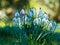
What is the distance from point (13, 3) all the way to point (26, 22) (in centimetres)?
686

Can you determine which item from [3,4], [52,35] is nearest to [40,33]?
[52,35]

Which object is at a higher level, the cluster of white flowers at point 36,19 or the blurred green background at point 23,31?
the cluster of white flowers at point 36,19

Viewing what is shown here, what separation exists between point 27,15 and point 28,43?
1.86 feet

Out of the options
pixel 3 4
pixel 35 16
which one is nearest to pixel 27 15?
pixel 35 16

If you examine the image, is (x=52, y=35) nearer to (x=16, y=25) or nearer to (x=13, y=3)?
(x=16, y=25)

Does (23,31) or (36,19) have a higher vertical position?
(36,19)

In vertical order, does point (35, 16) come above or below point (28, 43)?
above

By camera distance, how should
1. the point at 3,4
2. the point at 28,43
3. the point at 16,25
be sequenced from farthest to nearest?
Result: the point at 3,4
the point at 16,25
the point at 28,43

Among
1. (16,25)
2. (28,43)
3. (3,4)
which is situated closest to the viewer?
(28,43)

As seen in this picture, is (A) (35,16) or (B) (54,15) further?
(B) (54,15)

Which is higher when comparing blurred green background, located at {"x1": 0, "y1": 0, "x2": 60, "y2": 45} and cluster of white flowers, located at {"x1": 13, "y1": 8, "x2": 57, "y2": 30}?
cluster of white flowers, located at {"x1": 13, "y1": 8, "x2": 57, "y2": 30}

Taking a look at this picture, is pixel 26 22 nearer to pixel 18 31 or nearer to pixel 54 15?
pixel 18 31

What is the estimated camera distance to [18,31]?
6320mm

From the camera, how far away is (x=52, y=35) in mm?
6254
